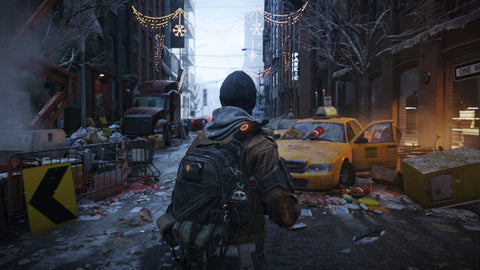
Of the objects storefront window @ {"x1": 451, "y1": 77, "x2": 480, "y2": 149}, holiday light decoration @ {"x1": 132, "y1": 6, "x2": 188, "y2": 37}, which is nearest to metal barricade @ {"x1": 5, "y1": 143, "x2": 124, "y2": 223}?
storefront window @ {"x1": 451, "y1": 77, "x2": 480, "y2": 149}

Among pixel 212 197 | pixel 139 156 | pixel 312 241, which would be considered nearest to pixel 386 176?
pixel 312 241

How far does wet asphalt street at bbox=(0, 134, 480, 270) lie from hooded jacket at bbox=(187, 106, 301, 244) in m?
1.67

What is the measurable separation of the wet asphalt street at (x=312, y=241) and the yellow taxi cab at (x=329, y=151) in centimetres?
73

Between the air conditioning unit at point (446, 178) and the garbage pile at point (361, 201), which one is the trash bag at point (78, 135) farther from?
the air conditioning unit at point (446, 178)

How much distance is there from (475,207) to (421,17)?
30.5ft

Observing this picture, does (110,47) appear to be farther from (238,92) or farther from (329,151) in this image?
(238,92)

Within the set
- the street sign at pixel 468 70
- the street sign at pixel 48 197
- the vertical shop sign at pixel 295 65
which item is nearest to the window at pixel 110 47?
the vertical shop sign at pixel 295 65

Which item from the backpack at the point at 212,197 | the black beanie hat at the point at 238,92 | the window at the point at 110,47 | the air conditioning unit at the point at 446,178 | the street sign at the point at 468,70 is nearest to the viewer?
the backpack at the point at 212,197

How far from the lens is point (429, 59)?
36.6ft

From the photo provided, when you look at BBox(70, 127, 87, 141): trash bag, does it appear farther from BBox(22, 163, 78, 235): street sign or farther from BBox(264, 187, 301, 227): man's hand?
BBox(264, 187, 301, 227): man's hand

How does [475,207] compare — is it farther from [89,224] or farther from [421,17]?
[421,17]

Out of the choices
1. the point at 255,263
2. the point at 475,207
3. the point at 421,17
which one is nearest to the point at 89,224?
the point at 255,263

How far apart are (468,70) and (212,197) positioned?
28.7 ft

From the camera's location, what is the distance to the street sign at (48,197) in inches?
171
